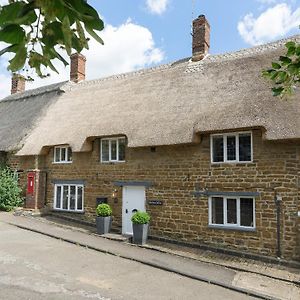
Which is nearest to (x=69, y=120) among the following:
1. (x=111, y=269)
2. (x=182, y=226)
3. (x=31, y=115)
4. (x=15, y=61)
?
(x=31, y=115)

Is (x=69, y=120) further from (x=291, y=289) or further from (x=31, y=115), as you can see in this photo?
(x=291, y=289)

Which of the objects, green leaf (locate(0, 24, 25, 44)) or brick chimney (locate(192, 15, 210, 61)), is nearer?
green leaf (locate(0, 24, 25, 44))

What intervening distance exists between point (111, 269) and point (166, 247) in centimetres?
328

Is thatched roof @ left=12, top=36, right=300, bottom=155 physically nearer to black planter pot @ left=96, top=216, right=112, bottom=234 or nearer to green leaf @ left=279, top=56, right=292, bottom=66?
black planter pot @ left=96, top=216, right=112, bottom=234

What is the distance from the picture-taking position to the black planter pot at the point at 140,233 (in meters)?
13.6

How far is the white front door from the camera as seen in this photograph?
589 inches

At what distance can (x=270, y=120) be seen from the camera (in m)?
11.7

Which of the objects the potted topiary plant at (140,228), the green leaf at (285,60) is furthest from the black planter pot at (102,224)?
the green leaf at (285,60)

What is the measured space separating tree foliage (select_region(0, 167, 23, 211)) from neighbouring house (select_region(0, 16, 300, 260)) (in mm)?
741

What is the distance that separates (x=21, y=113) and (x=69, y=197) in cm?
823

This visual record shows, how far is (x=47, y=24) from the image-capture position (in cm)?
171

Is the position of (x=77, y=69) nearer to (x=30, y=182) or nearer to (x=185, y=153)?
(x=30, y=182)

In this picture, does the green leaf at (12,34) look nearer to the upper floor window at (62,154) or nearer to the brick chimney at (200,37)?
the upper floor window at (62,154)

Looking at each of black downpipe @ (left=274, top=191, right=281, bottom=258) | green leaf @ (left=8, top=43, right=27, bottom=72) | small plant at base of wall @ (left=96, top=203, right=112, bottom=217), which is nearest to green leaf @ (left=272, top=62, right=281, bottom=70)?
green leaf @ (left=8, top=43, right=27, bottom=72)
